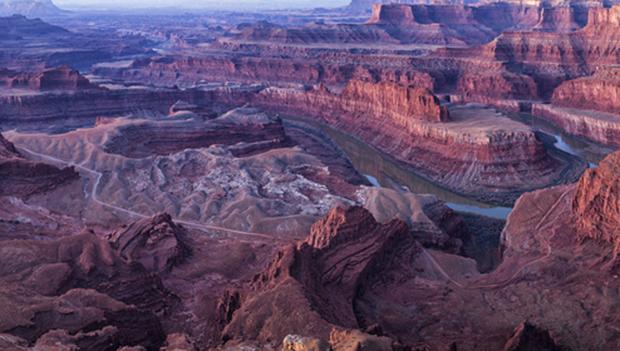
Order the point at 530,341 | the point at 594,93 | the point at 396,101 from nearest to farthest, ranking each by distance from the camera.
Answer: the point at 530,341, the point at 396,101, the point at 594,93

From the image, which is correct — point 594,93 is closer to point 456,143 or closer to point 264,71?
point 456,143

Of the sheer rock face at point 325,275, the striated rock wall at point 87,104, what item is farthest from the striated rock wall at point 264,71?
the sheer rock face at point 325,275

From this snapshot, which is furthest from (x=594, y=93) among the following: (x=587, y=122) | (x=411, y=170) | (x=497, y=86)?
(x=411, y=170)

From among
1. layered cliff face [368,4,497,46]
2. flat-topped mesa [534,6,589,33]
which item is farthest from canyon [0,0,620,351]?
layered cliff face [368,4,497,46]

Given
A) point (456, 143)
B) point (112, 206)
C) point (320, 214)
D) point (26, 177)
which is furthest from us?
point (456, 143)

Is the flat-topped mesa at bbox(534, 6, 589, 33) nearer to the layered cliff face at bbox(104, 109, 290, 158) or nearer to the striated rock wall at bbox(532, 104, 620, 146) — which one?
the striated rock wall at bbox(532, 104, 620, 146)

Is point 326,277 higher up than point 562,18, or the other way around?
point 562,18

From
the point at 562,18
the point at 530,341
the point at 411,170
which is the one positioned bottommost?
the point at 411,170
